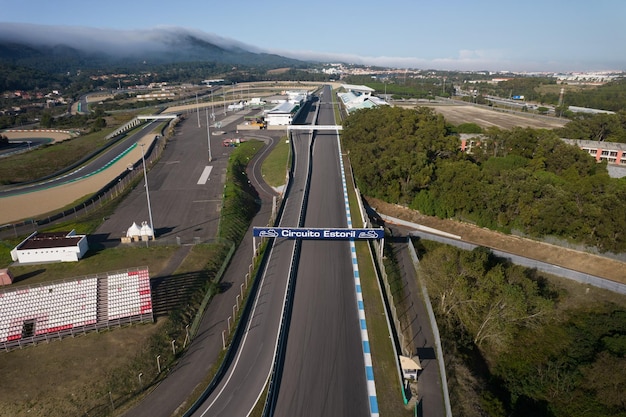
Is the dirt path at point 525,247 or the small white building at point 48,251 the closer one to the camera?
the small white building at point 48,251

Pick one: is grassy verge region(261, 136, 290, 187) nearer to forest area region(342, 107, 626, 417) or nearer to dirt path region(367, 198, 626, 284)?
forest area region(342, 107, 626, 417)

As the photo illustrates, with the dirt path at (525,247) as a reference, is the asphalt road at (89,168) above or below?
above

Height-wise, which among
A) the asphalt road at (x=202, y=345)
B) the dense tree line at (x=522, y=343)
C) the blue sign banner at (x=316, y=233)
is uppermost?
the blue sign banner at (x=316, y=233)

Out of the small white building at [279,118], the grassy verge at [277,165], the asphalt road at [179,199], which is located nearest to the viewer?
the asphalt road at [179,199]

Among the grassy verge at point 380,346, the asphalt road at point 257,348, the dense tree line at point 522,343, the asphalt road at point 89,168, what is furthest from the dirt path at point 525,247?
the asphalt road at point 89,168

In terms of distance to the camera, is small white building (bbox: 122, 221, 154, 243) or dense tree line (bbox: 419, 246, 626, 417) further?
small white building (bbox: 122, 221, 154, 243)

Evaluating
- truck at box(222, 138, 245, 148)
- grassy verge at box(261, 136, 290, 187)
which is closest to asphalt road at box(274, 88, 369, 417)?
grassy verge at box(261, 136, 290, 187)

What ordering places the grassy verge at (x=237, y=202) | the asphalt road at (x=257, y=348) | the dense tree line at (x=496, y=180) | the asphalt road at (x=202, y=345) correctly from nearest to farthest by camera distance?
the asphalt road at (x=257, y=348) → the asphalt road at (x=202, y=345) → the grassy verge at (x=237, y=202) → the dense tree line at (x=496, y=180)

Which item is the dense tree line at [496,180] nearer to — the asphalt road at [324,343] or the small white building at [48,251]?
the asphalt road at [324,343]
